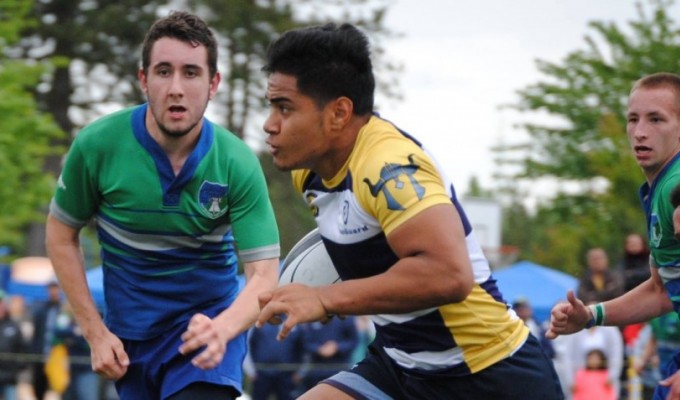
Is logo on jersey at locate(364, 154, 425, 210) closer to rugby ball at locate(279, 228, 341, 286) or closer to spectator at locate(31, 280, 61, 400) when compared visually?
rugby ball at locate(279, 228, 341, 286)

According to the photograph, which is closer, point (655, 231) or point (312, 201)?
point (312, 201)

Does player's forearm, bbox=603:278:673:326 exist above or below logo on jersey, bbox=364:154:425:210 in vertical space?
below

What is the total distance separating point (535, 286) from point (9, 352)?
33.2 ft

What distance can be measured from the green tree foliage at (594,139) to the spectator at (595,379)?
1747cm

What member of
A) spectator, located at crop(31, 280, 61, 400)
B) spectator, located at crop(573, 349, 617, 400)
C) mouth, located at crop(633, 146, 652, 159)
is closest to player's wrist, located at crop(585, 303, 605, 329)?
mouth, located at crop(633, 146, 652, 159)

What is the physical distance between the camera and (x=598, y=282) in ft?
43.9

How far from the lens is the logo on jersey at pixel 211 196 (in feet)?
19.6

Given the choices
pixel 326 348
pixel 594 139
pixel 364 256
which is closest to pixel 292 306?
pixel 364 256

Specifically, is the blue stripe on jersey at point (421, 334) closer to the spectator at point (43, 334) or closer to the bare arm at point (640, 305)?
Answer: the bare arm at point (640, 305)

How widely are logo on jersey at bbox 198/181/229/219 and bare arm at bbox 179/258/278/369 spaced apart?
11.9 inches

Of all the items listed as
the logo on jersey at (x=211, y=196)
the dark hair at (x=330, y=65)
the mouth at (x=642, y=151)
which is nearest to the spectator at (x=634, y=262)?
the mouth at (x=642, y=151)

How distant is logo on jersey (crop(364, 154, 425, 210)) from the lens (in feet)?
14.7

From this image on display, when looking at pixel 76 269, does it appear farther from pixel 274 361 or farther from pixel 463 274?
pixel 274 361

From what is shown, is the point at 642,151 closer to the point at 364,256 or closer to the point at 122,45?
the point at 364,256
